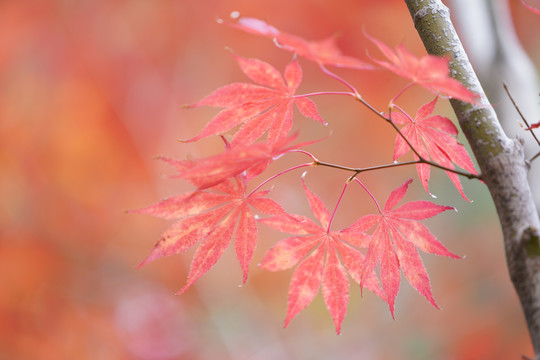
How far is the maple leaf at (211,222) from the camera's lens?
0.46 meters

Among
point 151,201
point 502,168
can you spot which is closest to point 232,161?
point 502,168

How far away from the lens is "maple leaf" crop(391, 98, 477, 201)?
0.46 meters

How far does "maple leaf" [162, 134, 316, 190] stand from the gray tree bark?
5.8 inches

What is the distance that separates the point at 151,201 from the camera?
2.44m

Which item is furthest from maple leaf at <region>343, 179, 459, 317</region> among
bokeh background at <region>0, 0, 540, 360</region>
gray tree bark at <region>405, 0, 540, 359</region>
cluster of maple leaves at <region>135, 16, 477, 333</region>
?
bokeh background at <region>0, 0, 540, 360</region>

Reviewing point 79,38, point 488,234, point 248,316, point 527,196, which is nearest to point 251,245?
point 527,196

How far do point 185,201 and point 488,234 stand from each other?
8.03ft

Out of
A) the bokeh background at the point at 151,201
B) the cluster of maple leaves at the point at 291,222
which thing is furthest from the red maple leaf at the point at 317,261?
the bokeh background at the point at 151,201

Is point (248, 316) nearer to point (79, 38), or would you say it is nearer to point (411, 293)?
point (411, 293)

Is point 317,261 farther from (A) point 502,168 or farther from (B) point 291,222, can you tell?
(A) point 502,168

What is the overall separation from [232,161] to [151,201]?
2157 mm

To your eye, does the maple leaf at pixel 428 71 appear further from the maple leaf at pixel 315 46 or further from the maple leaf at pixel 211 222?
the maple leaf at pixel 211 222

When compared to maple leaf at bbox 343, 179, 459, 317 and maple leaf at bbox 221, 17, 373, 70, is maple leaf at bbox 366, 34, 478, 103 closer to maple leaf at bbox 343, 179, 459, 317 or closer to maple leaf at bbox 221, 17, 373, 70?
maple leaf at bbox 221, 17, 373, 70

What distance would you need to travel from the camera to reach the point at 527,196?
0.33m
